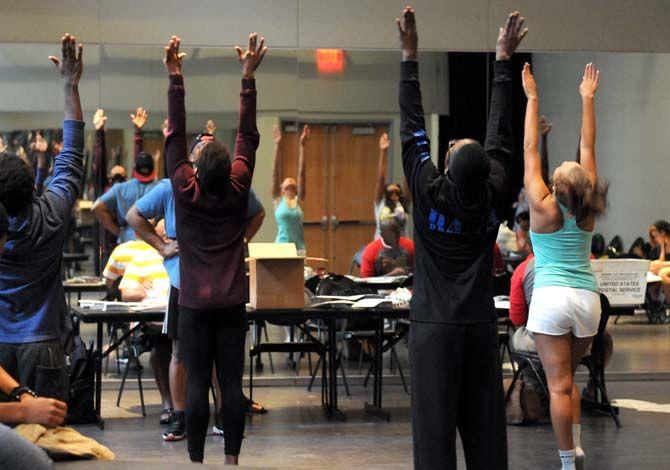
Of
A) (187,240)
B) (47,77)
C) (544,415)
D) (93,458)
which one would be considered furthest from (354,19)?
(93,458)

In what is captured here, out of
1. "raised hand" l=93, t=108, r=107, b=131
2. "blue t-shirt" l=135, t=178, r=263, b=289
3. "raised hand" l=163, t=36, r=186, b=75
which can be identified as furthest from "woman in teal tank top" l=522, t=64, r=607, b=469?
"raised hand" l=93, t=108, r=107, b=131

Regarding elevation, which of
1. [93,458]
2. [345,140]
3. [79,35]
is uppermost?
[79,35]

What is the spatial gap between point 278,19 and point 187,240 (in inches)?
181

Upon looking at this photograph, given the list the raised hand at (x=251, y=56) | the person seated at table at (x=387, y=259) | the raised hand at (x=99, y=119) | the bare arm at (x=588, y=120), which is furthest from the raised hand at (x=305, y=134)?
the raised hand at (x=251, y=56)

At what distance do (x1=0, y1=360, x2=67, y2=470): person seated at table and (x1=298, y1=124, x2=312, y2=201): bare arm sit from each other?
623 cm

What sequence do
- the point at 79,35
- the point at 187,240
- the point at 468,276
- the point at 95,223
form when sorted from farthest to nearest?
the point at 95,223 → the point at 79,35 → the point at 187,240 → the point at 468,276

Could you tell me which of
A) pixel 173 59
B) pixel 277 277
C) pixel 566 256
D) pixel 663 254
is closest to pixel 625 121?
pixel 663 254

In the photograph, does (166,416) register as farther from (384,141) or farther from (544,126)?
(544,126)

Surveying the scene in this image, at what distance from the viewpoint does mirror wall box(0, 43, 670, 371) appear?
379 inches

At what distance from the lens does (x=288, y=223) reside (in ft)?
32.5

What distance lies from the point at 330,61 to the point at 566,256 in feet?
14.3

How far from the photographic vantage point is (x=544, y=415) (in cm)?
802

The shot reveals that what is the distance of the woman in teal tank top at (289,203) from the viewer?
32.4 feet

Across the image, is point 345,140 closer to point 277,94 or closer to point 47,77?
point 277,94
